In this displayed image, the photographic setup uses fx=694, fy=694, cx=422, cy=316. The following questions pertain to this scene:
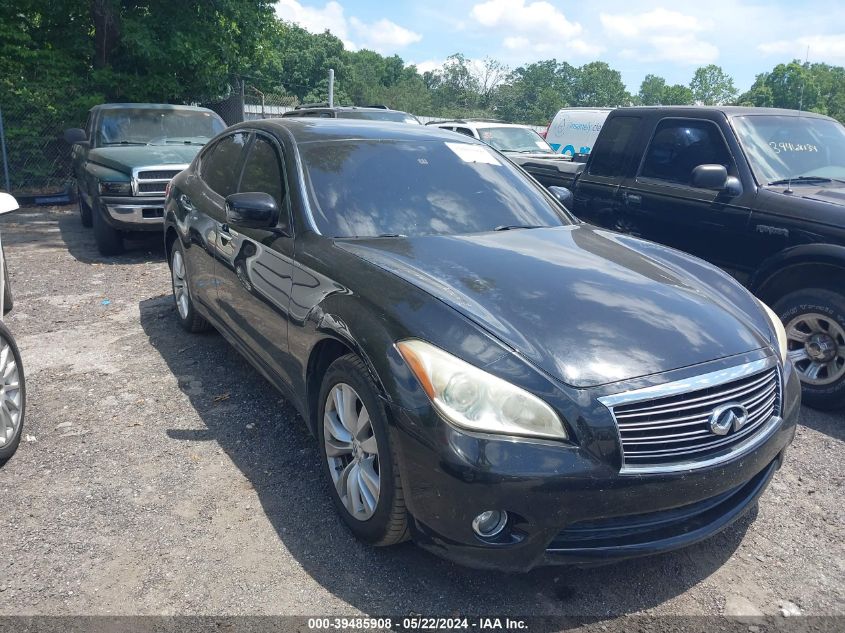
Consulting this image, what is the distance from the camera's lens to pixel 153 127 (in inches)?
382

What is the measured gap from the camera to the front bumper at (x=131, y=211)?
8.12 m

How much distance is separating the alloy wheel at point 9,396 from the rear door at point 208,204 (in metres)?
1.31

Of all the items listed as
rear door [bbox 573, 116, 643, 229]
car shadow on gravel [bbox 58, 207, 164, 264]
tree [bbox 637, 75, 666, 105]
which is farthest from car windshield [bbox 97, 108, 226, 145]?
tree [bbox 637, 75, 666, 105]

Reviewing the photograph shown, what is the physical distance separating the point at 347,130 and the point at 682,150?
2.93m

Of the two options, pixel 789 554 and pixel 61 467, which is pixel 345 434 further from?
pixel 789 554

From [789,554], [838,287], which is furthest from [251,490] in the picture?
[838,287]

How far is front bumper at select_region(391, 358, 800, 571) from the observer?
7.67 ft

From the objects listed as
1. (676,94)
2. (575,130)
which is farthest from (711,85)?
(575,130)

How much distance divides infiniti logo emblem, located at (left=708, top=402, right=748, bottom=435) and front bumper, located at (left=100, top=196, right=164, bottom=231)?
7036mm

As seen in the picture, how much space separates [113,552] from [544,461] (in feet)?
6.21

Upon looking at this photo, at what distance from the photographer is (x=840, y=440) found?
4238 mm

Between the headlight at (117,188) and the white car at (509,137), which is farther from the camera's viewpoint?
the white car at (509,137)

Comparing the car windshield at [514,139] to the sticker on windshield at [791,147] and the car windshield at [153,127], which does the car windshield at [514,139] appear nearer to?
the car windshield at [153,127]

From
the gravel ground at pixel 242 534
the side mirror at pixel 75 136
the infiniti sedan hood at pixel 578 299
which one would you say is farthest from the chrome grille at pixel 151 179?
the infiniti sedan hood at pixel 578 299
